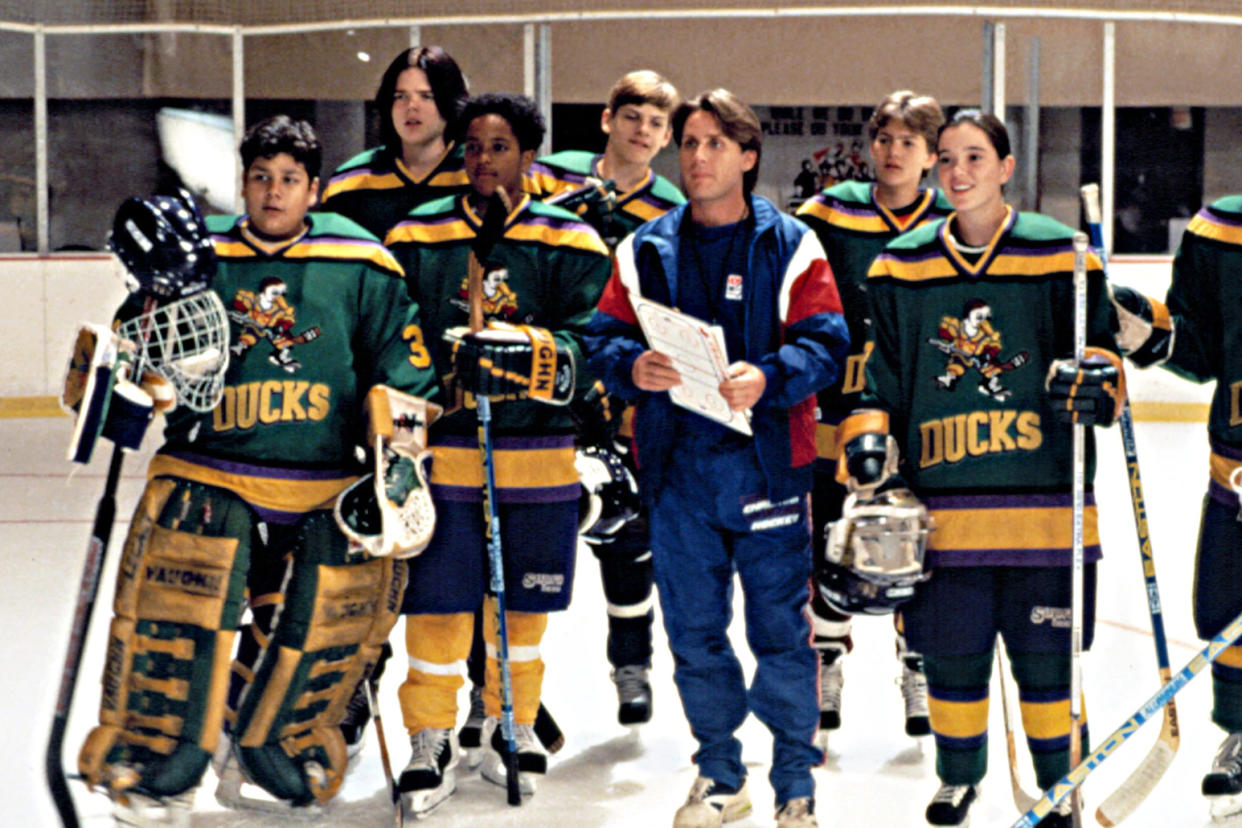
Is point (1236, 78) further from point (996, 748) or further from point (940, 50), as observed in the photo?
point (996, 748)

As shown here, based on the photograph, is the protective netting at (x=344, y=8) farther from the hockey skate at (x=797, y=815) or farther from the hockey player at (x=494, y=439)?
the hockey skate at (x=797, y=815)

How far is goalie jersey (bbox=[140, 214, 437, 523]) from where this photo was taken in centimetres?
284

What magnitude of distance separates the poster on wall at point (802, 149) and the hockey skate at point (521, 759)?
238 inches

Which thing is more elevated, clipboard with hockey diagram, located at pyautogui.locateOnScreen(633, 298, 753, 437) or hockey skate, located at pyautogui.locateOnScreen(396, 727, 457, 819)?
clipboard with hockey diagram, located at pyautogui.locateOnScreen(633, 298, 753, 437)

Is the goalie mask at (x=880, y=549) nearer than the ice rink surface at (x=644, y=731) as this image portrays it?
Yes

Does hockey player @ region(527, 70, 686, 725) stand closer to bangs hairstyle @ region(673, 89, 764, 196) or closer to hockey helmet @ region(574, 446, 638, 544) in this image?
hockey helmet @ region(574, 446, 638, 544)

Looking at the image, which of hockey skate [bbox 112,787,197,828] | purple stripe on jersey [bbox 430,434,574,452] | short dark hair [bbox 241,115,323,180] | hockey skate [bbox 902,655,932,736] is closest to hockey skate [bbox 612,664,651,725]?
hockey skate [bbox 902,655,932,736]

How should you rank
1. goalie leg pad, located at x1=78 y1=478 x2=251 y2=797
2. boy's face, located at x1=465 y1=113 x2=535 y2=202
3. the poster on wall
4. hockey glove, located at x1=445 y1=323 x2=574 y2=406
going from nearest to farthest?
goalie leg pad, located at x1=78 y1=478 x2=251 y2=797
hockey glove, located at x1=445 y1=323 x2=574 y2=406
boy's face, located at x1=465 y1=113 x2=535 y2=202
the poster on wall

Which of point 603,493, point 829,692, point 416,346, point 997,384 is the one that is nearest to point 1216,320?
point 997,384

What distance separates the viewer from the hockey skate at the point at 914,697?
350 cm

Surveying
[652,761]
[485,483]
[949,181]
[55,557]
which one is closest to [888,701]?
[652,761]

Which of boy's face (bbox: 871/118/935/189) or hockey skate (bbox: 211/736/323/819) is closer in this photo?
hockey skate (bbox: 211/736/323/819)

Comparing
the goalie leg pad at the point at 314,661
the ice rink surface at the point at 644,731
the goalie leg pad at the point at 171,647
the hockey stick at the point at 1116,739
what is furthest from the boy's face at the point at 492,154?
the hockey stick at the point at 1116,739

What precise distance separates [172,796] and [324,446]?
2.03ft
